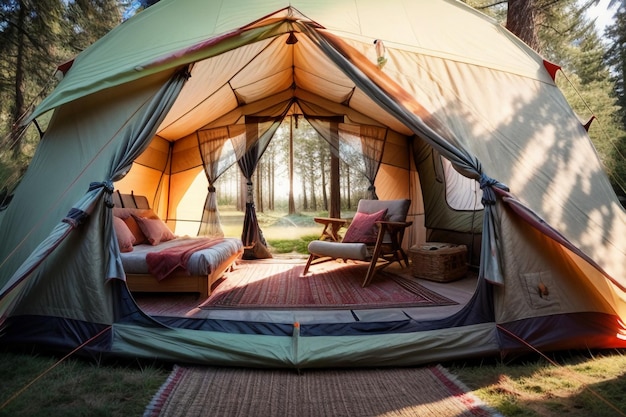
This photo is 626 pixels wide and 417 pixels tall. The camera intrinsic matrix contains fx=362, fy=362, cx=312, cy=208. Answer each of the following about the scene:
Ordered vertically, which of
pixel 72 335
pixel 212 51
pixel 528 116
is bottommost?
pixel 72 335

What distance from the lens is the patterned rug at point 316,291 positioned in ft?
9.80

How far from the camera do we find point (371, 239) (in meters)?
4.10

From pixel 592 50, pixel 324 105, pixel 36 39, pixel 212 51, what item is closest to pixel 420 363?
pixel 212 51

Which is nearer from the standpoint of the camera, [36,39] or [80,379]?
[80,379]

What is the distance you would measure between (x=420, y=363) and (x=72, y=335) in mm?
1927

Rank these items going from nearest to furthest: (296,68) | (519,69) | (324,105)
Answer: (519,69) → (296,68) → (324,105)

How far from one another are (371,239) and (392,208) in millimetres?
600

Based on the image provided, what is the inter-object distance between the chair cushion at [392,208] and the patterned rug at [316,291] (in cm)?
70

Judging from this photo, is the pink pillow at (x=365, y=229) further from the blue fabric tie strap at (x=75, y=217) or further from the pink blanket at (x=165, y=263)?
the blue fabric tie strap at (x=75, y=217)

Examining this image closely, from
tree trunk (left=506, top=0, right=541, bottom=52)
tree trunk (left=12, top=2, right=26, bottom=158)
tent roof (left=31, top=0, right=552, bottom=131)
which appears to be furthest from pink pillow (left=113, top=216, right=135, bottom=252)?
tree trunk (left=506, top=0, right=541, bottom=52)

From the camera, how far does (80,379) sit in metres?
1.77

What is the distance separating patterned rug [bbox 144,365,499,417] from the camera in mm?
1515

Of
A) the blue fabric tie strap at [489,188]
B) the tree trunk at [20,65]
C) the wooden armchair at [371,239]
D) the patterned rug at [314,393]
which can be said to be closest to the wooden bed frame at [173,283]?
the patterned rug at [314,393]

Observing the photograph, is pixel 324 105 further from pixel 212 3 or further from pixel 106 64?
pixel 106 64
